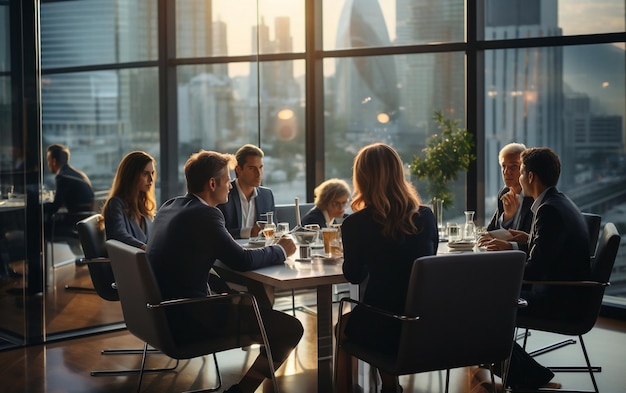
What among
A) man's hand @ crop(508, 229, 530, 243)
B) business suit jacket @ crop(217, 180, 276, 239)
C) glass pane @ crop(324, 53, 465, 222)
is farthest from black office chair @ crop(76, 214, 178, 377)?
glass pane @ crop(324, 53, 465, 222)

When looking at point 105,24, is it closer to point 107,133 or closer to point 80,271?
point 107,133

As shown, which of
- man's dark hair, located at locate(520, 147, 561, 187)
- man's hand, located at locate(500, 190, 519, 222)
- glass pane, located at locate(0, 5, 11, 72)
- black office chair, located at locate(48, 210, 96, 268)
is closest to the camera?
man's dark hair, located at locate(520, 147, 561, 187)

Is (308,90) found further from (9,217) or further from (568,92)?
(9,217)

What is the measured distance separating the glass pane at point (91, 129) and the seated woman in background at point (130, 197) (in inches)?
41.4

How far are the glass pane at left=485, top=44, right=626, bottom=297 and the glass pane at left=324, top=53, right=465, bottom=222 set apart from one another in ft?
1.13

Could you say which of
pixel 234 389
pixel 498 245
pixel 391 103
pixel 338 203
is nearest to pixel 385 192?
pixel 498 245

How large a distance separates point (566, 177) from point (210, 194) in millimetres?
3832

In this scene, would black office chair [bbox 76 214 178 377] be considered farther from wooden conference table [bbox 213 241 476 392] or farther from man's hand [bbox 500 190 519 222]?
man's hand [bbox 500 190 519 222]

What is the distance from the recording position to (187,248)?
155 inches

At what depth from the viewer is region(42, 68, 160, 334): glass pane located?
19.4ft

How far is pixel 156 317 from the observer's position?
149 inches

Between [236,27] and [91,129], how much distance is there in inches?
65.3

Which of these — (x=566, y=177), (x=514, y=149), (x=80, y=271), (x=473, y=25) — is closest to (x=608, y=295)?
(x=566, y=177)

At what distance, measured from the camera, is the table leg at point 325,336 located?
4.13m
